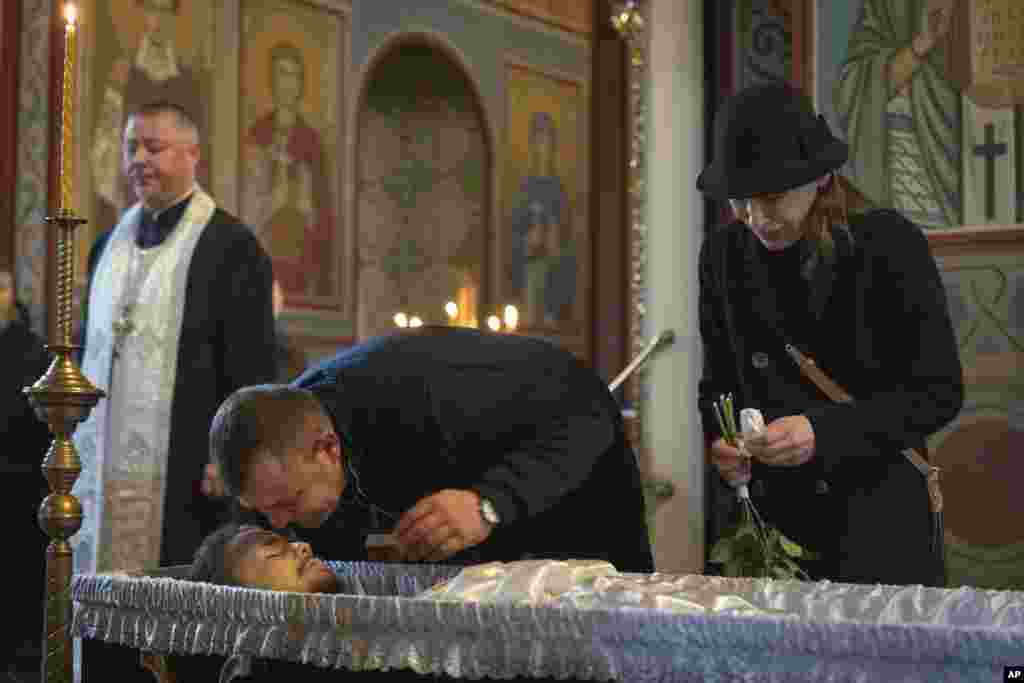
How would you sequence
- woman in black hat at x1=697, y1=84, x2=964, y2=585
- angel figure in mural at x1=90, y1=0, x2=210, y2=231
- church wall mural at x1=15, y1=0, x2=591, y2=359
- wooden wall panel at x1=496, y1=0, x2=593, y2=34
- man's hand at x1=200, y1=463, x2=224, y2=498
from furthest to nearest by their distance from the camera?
A: wooden wall panel at x1=496, y1=0, x2=593, y2=34 → angel figure in mural at x1=90, y1=0, x2=210, y2=231 → church wall mural at x1=15, y1=0, x2=591, y2=359 → man's hand at x1=200, y1=463, x2=224, y2=498 → woman in black hat at x1=697, y1=84, x2=964, y2=585

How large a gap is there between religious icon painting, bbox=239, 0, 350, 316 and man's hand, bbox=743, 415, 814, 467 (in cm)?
783

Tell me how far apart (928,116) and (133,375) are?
2.70m

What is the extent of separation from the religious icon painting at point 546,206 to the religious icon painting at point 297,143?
2.71 m

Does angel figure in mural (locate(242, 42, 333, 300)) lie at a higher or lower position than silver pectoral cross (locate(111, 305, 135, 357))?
higher

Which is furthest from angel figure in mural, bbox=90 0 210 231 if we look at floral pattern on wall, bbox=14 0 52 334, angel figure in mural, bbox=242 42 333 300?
angel figure in mural, bbox=242 42 333 300

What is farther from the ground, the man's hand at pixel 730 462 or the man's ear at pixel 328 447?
the man's ear at pixel 328 447

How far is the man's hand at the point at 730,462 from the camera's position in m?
2.97

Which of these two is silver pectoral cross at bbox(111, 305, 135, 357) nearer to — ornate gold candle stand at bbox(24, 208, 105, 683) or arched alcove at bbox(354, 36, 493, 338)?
ornate gold candle stand at bbox(24, 208, 105, 683)

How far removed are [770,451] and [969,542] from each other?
2387 millimetres

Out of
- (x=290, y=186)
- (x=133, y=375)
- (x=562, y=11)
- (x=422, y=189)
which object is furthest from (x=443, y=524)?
(x=562, y=11)

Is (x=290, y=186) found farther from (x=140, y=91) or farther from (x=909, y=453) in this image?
(x=909, y=453)

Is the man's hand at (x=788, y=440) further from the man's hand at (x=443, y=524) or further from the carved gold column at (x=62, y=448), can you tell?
the carved gold column at (x=62, y=448)

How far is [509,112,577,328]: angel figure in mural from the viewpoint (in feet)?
46.1

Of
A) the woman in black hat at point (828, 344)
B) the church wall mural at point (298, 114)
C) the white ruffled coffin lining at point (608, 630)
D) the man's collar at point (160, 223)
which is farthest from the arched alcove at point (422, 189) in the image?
the white ruffled coffin lining at point (608, 630)
